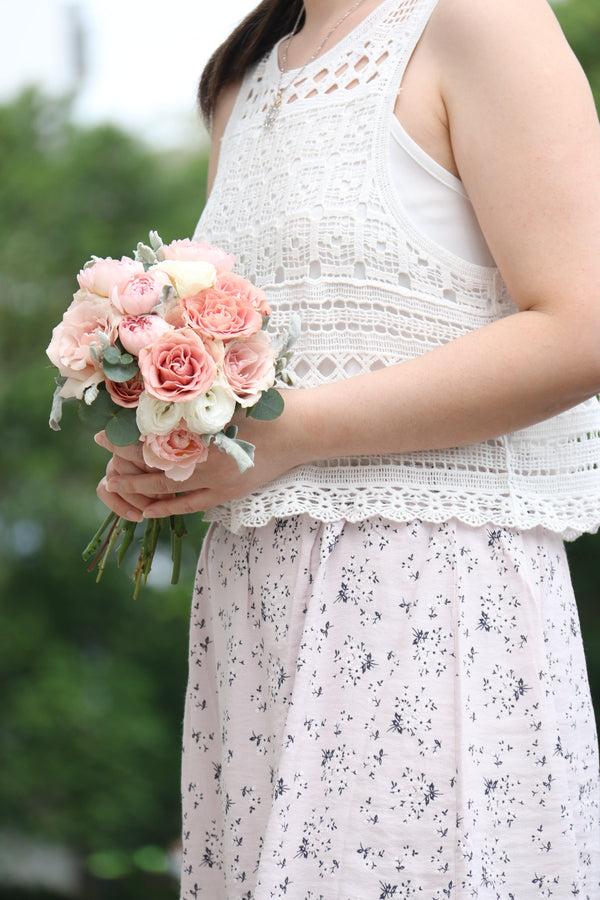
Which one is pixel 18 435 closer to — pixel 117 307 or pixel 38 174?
pixel 38 174

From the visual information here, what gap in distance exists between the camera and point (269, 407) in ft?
3.67

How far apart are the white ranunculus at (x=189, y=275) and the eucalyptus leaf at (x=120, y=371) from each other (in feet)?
0.35

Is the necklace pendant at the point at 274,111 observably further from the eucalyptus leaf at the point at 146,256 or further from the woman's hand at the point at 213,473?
the woman's hand at the point at 213,473

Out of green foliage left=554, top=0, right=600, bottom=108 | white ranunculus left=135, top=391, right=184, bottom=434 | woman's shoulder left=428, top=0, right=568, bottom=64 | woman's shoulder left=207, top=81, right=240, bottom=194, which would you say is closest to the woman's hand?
white ranunculus left=135, top=391, right=184, bottom=434

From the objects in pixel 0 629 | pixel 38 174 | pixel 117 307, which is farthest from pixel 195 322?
pixel 38 174

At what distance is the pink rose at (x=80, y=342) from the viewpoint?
112 centimetres

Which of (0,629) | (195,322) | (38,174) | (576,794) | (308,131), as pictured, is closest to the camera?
(195,322)

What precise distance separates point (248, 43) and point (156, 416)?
0.88 m

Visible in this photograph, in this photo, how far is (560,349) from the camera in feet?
3.63

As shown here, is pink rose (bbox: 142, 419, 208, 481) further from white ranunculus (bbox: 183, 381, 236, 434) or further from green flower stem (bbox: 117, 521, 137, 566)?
green flower stem (bbox: 117, 521, 137, 566)

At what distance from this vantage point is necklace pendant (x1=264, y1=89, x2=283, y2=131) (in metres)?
1.42

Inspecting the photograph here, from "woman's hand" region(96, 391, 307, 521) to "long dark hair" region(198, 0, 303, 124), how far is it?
77 centimetres

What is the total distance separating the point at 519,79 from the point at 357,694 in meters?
0.76

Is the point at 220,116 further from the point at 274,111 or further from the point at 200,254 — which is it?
the point at 200,254
